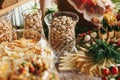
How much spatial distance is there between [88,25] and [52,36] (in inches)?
9.6

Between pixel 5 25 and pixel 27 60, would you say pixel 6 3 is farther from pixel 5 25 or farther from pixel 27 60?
pixel 27 60

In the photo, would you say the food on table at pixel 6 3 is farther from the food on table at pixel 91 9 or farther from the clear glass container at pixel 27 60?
the food on table at pixel 91 9

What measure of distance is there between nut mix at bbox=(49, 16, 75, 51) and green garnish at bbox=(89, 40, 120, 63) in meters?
0.16

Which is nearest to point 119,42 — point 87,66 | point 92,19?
point 87,66

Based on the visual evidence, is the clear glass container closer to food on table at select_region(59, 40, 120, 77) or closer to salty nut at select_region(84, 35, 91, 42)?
food on table at select_region(59, 40, 120, 77)

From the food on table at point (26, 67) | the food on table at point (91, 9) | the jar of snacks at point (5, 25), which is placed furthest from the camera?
the food on table at point (91, 9)

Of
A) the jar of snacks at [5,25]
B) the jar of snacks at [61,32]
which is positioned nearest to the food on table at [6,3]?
the jar of snacks at [5,25]

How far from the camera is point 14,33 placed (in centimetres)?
122

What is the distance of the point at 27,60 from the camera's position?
88 cm

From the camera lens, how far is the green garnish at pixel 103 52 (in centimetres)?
115

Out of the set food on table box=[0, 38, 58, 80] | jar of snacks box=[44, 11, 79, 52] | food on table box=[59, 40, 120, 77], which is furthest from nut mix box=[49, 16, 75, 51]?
food on table box=[0, 38, 58, 80]

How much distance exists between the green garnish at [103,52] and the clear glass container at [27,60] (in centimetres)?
18

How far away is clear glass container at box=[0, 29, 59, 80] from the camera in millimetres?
837

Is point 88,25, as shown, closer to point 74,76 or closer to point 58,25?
point 58,25
